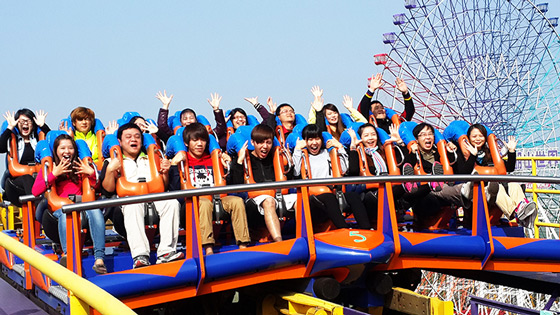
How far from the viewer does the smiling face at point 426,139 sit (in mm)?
6793

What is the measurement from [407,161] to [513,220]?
4.37 feet

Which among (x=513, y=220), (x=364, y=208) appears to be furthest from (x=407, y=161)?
(x=513, y=220)

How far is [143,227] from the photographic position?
4.96 metres

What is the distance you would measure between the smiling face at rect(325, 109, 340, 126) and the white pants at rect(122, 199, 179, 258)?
285 cm

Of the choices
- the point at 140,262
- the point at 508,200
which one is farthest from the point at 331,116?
the point at 140,262

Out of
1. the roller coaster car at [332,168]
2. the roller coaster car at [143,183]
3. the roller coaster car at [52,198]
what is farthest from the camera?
the roller coaster car at [332,168]

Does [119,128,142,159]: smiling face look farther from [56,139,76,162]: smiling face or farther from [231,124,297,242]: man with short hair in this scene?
[231,124,297,242]: man with short hair

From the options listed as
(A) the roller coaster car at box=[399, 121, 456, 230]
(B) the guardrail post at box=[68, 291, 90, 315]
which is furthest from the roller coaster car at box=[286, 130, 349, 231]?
(B) the guardrail post at box=[68, 291, 90, 315]

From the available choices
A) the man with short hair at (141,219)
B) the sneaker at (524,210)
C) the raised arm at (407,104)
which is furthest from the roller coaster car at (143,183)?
the raised arm at (407,104)

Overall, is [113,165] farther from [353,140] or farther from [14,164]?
[14,164]

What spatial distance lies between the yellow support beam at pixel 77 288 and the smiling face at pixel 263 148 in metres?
2.94

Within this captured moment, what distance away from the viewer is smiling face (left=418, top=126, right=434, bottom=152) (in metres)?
6.79

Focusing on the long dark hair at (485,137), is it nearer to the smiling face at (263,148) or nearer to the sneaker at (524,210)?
the sneaker at (524,210)

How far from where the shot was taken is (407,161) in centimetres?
669
